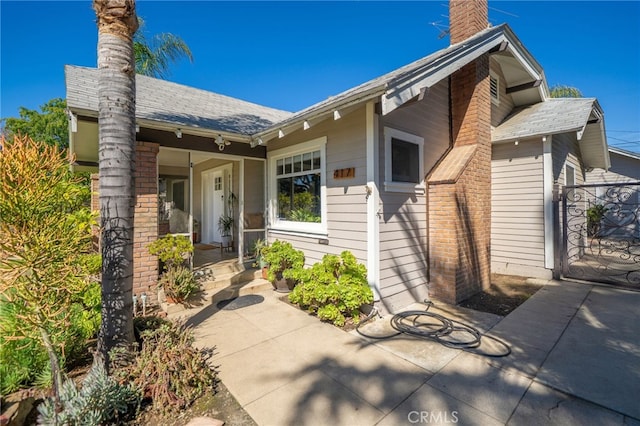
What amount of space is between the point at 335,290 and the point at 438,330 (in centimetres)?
158

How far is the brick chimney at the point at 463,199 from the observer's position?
5195 millimetres

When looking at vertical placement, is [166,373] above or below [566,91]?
below

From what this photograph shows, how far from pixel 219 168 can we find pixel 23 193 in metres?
6.90

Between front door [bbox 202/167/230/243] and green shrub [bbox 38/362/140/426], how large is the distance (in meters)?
6.97

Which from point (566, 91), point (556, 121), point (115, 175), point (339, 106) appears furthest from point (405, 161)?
point (566, 91)

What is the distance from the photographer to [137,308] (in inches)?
187

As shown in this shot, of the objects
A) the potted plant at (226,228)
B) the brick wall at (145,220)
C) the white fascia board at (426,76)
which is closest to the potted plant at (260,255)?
the potted plant at (226,228)

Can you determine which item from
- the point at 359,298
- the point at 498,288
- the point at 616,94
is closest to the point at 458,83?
the point at 498,288

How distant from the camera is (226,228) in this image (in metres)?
8.69

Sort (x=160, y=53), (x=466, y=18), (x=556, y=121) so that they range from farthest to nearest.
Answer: (x=160, y=53), (x=466, y=18), (x=556, y=121)

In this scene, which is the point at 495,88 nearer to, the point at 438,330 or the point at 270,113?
the point at 438,330

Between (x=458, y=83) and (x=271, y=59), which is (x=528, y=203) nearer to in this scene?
(x=458, y=83)

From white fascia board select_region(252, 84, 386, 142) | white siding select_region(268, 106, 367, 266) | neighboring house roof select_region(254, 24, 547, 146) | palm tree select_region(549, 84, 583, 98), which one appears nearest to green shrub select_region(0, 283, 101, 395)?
white siding select_region(268, 106, 367, 266)

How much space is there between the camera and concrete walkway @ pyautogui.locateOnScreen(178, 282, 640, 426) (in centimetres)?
242
